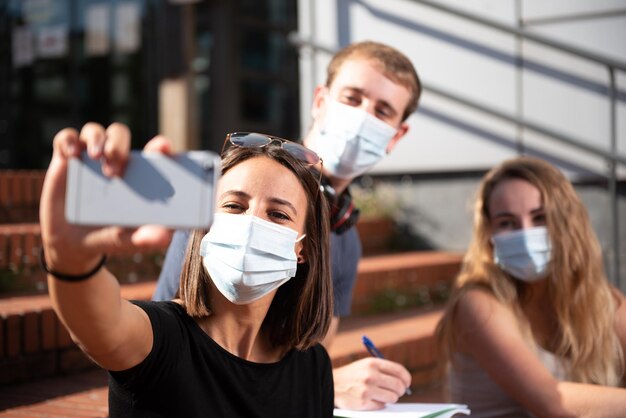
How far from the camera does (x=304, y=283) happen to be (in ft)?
7.11

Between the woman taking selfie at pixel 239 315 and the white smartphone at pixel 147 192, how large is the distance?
0.61 feet

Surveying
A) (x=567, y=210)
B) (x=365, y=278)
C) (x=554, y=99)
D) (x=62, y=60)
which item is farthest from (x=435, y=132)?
A: (x=62, y=60)

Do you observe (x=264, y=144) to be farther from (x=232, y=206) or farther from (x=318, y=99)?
(x=318, y=99)

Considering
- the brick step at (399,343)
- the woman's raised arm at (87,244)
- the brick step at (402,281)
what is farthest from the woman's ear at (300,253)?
the brick step at (402,281)

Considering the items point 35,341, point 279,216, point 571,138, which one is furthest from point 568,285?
point 571,138

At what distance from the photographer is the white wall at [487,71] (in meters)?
5.25

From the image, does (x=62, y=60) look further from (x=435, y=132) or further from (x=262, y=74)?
(x=435, y=132)

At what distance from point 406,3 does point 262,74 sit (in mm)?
2111

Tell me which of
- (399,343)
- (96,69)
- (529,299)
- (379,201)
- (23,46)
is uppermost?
(23,46)

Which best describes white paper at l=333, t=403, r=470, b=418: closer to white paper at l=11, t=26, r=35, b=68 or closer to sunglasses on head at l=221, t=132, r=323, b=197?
sunglasses on head at l=221, t=132, r=323, b=197

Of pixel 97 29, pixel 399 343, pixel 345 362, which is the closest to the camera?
pixel 345 362

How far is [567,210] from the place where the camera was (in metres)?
2.90

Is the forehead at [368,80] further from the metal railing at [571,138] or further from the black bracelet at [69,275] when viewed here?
the metal railing at [571,138]

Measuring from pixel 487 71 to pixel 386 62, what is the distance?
286cm
